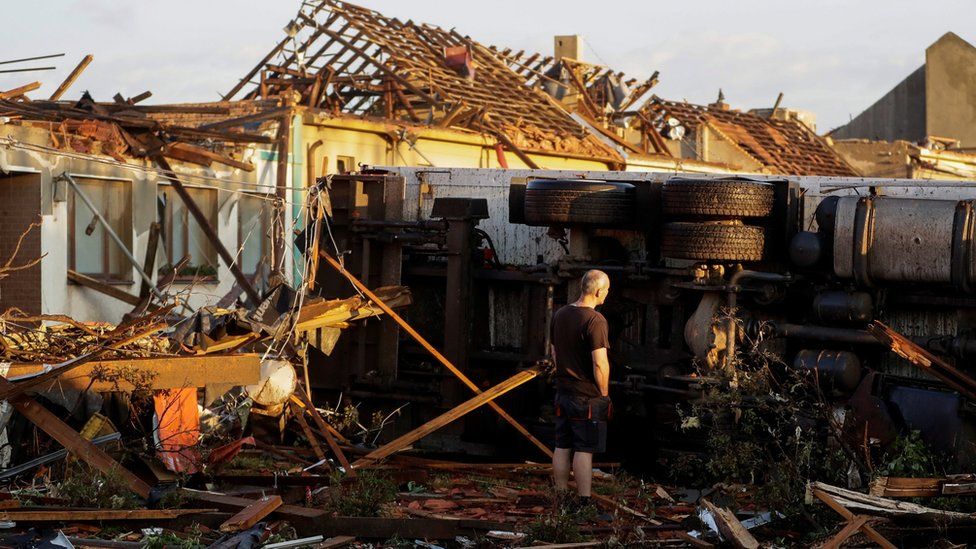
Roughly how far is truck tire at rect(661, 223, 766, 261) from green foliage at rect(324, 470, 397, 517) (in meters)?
3.18

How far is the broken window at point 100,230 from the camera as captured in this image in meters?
18.1

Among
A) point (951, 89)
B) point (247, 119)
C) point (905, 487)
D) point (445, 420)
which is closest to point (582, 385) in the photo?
point (445, 420)

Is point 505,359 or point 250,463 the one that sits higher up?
point 505,359

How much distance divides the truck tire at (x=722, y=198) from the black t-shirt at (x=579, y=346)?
1903 millimetres

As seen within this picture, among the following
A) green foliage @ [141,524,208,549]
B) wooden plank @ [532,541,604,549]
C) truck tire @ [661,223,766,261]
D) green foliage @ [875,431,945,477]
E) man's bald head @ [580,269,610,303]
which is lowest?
green foliage @ [141,524,208,549]

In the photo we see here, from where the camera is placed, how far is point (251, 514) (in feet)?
26.2

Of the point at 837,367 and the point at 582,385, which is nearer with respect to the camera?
the point at 582,385

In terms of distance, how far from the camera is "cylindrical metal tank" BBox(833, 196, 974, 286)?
9273 mm

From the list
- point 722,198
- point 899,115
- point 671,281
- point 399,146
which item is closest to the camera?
point 722,198

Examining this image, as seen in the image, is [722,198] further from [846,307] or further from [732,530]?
[732,530]

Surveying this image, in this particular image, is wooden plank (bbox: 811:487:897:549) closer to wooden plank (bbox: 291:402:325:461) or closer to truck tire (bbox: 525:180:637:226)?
truck tire (bbox: 525:180:637:226)

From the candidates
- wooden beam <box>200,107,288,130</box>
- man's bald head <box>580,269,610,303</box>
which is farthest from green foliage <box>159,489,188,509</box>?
wooden beam <box>200,107,288,130</box>

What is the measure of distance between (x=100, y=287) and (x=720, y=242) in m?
10.8

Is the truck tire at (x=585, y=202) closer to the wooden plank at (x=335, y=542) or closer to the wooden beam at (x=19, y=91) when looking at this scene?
the wooden plank at (x=335, y=542)
